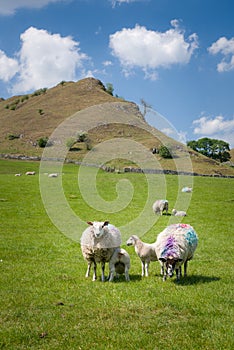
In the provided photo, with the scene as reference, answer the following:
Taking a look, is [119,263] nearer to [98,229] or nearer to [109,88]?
[98,229]

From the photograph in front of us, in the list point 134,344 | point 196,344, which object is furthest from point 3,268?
point 196,344

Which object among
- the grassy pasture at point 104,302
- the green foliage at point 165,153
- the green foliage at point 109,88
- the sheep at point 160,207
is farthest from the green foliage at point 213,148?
the grassy pasture at point 104,302

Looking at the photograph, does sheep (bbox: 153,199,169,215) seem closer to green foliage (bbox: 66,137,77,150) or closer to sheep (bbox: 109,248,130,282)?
sheep (bbox: 109,248,130,282)

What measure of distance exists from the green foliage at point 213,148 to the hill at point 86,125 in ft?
122

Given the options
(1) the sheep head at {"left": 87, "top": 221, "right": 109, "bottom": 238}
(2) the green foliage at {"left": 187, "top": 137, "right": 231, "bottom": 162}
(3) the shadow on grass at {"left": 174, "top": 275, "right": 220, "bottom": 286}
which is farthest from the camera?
(2) the green foliage at {"left": 187, "top": 137, "right": 231, "bottom": 162}

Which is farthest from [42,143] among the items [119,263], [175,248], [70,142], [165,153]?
[175,248]

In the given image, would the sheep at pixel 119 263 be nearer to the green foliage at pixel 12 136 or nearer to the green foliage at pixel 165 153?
the green foliage at pixel 165 153

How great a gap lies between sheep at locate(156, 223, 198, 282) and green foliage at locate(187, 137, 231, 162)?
130 m

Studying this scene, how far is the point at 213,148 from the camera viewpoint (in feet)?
454

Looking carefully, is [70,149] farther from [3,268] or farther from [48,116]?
[3,268]

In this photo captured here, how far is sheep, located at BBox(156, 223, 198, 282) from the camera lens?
10438mm

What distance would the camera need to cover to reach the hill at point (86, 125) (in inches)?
3105

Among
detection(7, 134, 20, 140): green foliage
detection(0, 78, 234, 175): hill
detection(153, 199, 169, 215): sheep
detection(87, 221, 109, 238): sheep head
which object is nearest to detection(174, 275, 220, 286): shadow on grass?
detection(87, 221, 109, 238): sheep head

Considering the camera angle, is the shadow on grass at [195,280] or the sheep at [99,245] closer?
the shadow on grass at [195,280]
